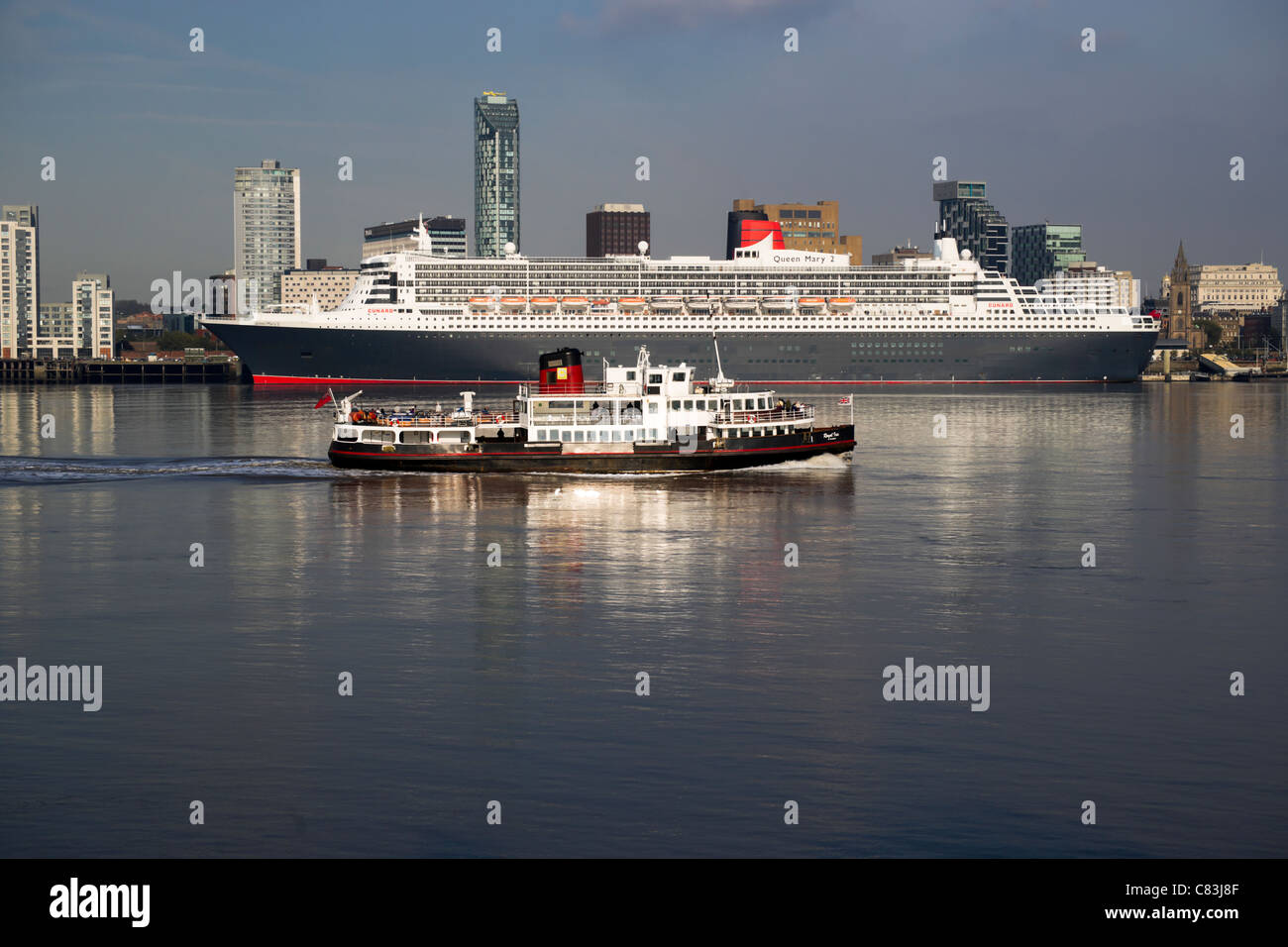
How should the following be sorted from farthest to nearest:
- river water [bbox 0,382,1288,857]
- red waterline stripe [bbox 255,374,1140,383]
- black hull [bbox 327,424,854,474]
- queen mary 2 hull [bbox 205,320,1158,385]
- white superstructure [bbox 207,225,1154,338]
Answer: white superstructure [bbox 207,225,1154,338] < red waterline stripe [bbox 255,374,1140,383] < queen mary 2 hull [bbox 205,320,1158,385] < black hull [bbox 327,424,854,474] < river water [bbox 0,382,1288,857]

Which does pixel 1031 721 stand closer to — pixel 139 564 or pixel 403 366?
pixel 139 564

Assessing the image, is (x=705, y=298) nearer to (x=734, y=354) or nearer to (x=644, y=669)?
(x=734, y=354)

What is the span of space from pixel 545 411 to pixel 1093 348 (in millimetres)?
120692

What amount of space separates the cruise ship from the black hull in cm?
9999

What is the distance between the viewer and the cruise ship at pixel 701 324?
540 feet

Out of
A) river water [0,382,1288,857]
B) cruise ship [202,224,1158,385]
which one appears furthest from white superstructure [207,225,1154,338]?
river water [0,382,1288,857]

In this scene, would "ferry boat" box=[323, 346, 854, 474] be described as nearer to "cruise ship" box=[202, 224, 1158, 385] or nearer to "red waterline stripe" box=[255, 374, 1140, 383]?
"red waterline stripe" box=[255, 374, 1140, 383]

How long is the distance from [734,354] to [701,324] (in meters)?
5.82

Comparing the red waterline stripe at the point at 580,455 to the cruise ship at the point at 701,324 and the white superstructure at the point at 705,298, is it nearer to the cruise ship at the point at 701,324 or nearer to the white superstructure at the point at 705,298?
the cruise ship at the point at 701,324

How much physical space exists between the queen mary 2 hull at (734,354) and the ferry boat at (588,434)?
99290 mm

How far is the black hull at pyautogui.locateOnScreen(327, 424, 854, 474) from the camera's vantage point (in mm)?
62688

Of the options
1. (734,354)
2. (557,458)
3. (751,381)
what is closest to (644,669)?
(557,458)

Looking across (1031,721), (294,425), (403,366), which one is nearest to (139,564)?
(1031,721)

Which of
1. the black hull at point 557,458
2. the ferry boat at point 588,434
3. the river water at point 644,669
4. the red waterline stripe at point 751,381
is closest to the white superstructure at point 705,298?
the red waterline stripe at point 751,381
